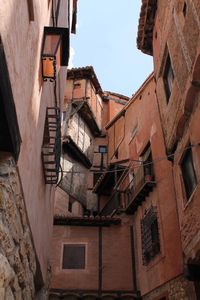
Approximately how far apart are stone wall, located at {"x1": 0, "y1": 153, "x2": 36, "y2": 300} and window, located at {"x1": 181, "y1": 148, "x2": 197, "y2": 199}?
18.9 feet

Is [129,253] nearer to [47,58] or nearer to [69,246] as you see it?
[69,246]

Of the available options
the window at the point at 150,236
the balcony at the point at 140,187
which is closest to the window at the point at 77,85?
the balcony at the point at 140,187

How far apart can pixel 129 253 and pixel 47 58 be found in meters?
13.1

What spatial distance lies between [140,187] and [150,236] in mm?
2390

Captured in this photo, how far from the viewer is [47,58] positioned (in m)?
5.65

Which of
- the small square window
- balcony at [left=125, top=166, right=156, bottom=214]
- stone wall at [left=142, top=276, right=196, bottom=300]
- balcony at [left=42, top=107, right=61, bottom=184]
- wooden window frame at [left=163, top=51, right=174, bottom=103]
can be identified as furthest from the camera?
the small square window

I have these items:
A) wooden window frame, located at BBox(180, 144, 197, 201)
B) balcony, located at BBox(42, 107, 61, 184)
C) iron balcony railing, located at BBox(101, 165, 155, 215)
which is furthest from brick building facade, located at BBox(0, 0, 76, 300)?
iron balcony railing, located at BBox(101, 165, 155, 215)

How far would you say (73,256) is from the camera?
16625mm

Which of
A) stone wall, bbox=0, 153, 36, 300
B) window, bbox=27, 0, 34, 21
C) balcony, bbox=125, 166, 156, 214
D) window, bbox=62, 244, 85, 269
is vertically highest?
balcony, bbox=125, 166, 156, 214

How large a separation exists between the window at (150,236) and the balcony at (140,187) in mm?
908

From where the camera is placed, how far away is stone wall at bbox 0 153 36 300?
3.20 metres

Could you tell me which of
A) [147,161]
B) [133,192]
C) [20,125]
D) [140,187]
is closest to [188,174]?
[140,187]

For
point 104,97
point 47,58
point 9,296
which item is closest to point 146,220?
point 47,58

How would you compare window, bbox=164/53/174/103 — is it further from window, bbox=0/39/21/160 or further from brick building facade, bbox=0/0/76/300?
window, bbox=0/39/21/160
